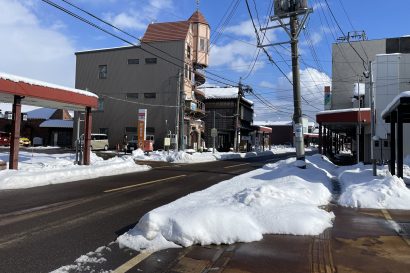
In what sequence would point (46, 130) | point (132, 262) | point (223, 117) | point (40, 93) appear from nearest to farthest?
point (132, 262) < point (40, 93) < point (46, 130) < point (223, 117)

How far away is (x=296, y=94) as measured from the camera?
67.3 feet

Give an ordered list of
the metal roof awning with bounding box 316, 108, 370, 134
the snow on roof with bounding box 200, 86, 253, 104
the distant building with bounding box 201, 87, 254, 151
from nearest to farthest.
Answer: the metal roof awning with bounding box 316, 108, 370, 134 → the distant building with bounding box 201, 87, 254, 151 → the snow on roof with bounding box 200, 86, 253, 104

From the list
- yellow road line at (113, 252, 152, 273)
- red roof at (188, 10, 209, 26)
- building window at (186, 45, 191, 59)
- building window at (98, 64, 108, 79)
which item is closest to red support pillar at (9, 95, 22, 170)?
yellow road line at (113, 252, 152, 273)

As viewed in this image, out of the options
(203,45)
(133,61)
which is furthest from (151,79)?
(203,45)

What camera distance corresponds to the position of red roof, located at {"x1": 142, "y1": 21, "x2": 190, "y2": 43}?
5401cm

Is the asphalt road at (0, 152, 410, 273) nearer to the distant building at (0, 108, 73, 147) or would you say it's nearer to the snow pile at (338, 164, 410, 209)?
the snow pile at (338, 164, 410, 209)

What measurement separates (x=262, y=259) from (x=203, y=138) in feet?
185

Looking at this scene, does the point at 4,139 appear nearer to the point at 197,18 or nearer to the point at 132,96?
the point at 132,96

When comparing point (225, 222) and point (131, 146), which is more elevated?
point (131, 146)

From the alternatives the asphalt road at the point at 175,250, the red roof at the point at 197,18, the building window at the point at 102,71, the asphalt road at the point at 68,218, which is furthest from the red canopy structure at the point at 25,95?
the red roof at the point at 197,18

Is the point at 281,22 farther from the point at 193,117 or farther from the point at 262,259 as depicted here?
the point at 193,117

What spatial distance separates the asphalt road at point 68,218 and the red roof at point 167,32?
134 feet

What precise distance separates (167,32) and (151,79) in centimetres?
660

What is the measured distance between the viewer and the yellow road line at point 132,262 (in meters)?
5.50
